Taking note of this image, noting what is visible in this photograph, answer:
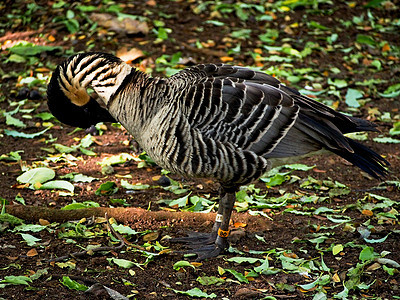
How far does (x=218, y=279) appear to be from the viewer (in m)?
6.02

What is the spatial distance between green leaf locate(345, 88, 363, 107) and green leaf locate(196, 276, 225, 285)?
5644 millimetres

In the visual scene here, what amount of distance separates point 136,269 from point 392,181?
4.30 meters

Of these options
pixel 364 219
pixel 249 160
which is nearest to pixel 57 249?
pixel 249 160

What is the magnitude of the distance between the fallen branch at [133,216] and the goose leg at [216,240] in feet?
1.29

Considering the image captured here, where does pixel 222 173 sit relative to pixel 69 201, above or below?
above

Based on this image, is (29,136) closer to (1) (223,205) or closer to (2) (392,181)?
(1) (223,205)

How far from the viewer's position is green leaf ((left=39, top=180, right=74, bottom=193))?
7.79 metres

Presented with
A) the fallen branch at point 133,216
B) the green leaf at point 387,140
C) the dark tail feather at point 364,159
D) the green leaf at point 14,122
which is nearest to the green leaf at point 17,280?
the fallen branch at point 133,216

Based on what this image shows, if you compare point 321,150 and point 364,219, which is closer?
point 321,150

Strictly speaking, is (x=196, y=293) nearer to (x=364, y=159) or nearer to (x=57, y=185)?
(x=364, y=159)

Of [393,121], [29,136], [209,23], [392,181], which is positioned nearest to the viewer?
[392,181]

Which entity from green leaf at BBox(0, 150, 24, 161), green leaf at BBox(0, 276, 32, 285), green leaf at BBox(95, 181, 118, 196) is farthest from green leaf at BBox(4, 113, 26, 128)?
green leaf at BBox(0, 276, 32, 285)

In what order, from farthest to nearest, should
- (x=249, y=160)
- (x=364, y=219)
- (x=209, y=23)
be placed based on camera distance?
1. (x=209, y=23)
2. (x=364, y=219)
3. (x=249, y=160)

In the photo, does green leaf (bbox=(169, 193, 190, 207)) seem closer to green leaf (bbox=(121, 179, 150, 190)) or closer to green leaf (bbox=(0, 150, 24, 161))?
green leaf (bbox=(121, 179, 150, 190))
